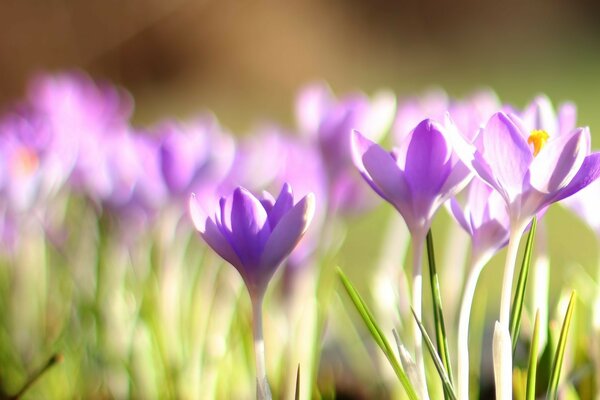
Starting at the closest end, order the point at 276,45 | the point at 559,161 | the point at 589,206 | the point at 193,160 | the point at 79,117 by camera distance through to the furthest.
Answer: the point at 559,161 < the point at 589,206 < the point at 193,160 < the point at 79,117 < the point at 276,45

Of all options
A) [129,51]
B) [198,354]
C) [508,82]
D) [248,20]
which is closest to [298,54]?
[248,20]

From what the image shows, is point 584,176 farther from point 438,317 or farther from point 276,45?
point 276,45

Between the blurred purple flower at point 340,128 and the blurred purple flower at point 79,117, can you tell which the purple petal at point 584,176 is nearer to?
the blurred purple flower at point 340,128

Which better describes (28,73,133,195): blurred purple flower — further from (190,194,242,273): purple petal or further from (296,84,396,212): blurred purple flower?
(190,194,242,273): purple petal

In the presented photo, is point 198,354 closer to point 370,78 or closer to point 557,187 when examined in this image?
point 557,187

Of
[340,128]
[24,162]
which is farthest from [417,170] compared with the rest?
[24,162]

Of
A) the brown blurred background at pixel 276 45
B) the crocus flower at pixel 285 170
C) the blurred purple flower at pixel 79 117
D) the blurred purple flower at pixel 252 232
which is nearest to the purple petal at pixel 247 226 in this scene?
the blurred purple flower at pixel 252 232
